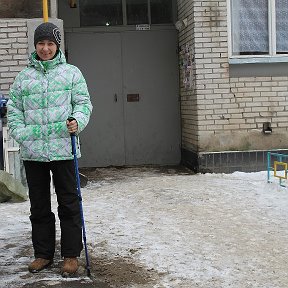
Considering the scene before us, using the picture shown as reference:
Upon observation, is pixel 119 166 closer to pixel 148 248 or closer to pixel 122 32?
pixel 122 32

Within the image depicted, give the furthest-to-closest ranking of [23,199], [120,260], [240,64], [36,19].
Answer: [240,64] → [36,19] → [23,199] → [120,260]

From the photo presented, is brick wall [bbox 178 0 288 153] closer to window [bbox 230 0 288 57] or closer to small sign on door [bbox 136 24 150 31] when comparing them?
window [bbox 230 0 288 57]

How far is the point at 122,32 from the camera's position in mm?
9391

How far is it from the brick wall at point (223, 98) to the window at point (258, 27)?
225 millimetres

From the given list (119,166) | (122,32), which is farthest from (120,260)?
(122,32)

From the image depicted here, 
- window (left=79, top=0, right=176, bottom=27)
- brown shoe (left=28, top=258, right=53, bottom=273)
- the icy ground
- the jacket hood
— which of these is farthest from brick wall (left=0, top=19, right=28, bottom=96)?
brown shoe (left=28, top=258, right=53, bottom=273)

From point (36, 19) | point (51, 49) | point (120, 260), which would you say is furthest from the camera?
point (36, 19)

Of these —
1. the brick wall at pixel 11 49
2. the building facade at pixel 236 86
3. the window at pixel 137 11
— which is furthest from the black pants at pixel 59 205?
the window at pixel 137 11

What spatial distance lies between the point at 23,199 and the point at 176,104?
13.4ft

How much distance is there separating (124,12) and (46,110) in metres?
6.18

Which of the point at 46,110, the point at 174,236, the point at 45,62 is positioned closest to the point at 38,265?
the point at 46,110

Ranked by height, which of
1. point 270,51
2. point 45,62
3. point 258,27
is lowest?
point 45,62

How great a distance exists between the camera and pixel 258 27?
26.6ft

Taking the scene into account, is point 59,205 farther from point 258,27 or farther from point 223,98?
point 258,27
